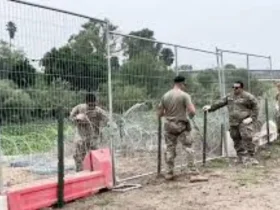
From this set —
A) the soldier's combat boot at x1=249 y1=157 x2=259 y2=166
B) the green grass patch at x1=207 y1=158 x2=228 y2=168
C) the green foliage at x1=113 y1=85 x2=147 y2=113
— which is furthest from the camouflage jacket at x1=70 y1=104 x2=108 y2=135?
the soldier's combat boot at x1=249 y1=157 x2=259 y2=166

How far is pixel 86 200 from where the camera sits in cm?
912

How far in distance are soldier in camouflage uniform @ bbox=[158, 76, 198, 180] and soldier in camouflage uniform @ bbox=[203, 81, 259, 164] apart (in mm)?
2158

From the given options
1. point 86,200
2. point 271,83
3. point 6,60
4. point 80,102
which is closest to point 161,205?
point 86,200

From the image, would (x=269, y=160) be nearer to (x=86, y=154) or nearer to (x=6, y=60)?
(x=86, y=154)

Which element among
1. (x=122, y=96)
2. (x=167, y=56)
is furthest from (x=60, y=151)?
(x=167, y=56)

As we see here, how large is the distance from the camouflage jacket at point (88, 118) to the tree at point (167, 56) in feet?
9.04

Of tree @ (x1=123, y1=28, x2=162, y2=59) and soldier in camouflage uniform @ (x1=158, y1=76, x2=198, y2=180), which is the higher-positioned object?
tree @ (x1=123, y1=28, x2=162, y2=59)

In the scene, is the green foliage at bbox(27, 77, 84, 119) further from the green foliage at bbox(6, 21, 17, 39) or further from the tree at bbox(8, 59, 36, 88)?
the green foliage at bbox(6, 21, 17, 39)

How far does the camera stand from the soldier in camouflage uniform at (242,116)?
13.3 meters

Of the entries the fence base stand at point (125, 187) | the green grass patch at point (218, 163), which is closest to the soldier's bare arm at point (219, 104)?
the green grass patch at point (218, 163)

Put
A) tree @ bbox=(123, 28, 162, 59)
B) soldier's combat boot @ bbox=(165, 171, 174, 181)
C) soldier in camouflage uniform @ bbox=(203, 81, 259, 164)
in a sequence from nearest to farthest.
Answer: tree @ bbox=(123, 28, 162, 59)
soldier's combat boot @ bbox=(165, 171, 174, 181)
soldier in camouflage uniform @ bbox=(203, 81, 259, 164)

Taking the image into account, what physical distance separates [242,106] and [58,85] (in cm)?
582

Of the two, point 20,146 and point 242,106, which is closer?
point 20,146

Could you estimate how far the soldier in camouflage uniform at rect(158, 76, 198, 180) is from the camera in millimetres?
11047
